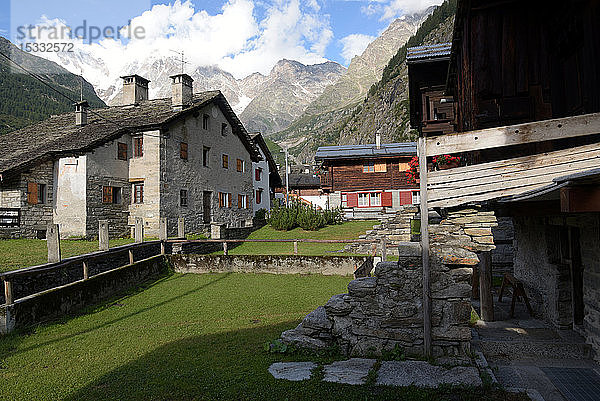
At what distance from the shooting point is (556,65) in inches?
297

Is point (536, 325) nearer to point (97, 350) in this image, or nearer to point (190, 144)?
point (97, 350)

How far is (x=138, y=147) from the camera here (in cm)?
2219

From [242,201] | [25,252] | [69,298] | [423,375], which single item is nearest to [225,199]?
[242,201]

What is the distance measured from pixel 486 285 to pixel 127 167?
19.7 meters

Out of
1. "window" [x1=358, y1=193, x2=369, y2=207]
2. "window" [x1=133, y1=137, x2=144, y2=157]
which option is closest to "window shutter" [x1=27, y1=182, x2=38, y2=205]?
"window" [x1=133, y1=137, x2=144, y2=157]

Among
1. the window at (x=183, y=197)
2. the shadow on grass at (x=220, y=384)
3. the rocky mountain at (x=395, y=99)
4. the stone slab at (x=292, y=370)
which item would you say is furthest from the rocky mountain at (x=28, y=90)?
the stone slab at (x=292, y=370)

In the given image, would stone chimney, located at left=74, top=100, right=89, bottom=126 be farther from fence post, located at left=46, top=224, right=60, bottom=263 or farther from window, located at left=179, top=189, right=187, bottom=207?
fence post, located at left=46, top=224, right=60, bottom=263

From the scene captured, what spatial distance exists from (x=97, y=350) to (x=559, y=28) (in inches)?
385

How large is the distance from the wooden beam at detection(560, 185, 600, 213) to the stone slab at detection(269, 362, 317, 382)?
355 centimetres

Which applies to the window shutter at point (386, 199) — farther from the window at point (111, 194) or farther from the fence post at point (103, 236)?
the fence post at point (103, 236)

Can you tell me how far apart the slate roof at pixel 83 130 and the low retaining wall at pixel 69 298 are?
10.4m

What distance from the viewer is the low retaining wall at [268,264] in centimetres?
1355

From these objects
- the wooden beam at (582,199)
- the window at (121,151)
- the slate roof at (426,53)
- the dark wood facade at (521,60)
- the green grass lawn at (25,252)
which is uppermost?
the slate roof at (426,53)

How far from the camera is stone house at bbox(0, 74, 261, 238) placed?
19391mm
